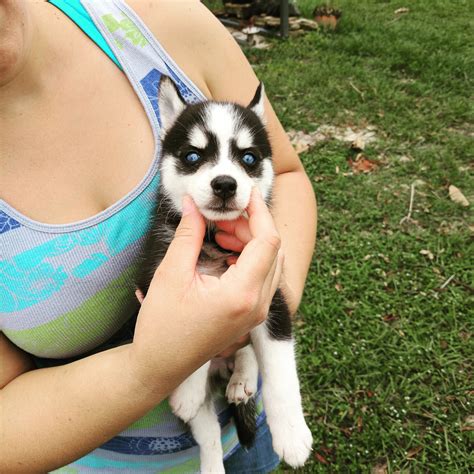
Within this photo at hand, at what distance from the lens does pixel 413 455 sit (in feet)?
8.31

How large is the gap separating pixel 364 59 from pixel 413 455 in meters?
5.17

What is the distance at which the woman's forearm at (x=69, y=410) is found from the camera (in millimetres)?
1244

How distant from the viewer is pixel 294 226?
1927 millimetres

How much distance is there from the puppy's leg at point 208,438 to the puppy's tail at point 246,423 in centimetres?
8

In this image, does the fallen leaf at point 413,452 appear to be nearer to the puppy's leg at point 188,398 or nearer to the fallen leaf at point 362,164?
the puppy's leg at point 188,398

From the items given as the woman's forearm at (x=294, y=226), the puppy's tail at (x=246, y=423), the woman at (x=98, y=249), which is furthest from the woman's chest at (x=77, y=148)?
the puppy's tail at (x=246, y=423)

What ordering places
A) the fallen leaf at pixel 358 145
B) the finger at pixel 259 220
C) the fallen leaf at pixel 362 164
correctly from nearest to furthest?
the finger at pixel 259 220 → the fallen leaf at pixel 362 164 → the fallen leaf at pixel 358 145

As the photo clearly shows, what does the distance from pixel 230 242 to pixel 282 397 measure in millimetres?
577

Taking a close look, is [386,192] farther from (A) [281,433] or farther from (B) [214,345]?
(B) [214,345]

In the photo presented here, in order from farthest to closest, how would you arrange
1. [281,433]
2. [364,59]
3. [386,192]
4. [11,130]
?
[364,59] < [386,192] < [281,433] < [11,130]

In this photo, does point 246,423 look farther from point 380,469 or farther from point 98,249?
point 380,469

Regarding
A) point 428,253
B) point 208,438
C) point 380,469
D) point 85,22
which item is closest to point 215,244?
point 208,438

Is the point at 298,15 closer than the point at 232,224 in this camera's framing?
No

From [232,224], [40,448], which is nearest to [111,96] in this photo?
[232,224]
